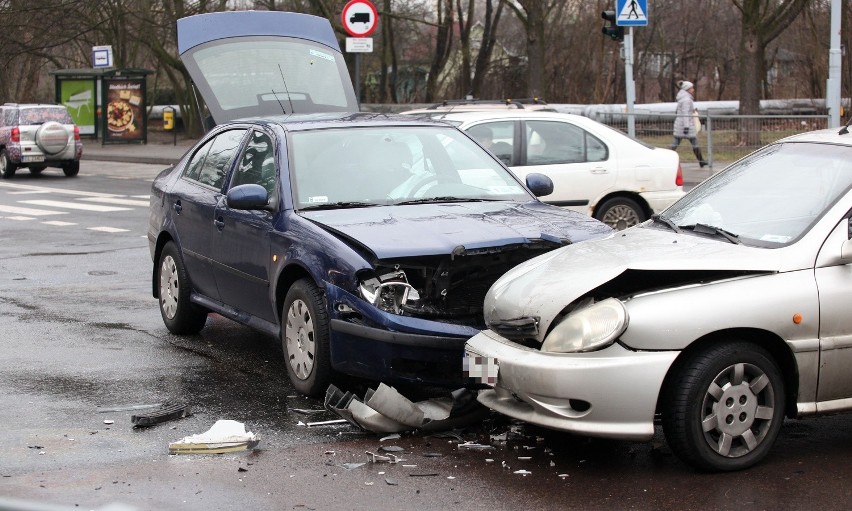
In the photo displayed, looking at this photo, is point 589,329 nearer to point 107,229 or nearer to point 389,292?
point 389,292

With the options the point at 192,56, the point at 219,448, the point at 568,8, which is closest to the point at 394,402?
the point at 219,448

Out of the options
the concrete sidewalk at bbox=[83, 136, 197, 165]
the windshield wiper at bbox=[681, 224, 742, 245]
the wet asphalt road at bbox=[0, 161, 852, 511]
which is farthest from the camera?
the concrete sidewalk at bbox=[83, 136, 197, 165]

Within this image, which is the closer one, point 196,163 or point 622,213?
point 196,163

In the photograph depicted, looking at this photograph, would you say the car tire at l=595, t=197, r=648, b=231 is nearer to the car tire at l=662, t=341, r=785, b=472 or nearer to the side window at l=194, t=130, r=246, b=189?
the side window at l=194, t=130, r=246, b=189

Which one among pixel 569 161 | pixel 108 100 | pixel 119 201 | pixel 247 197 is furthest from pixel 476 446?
pixel 108 100

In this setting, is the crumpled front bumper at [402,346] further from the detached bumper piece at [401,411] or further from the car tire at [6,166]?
the car tire at [6,166]

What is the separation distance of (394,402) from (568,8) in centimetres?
3931

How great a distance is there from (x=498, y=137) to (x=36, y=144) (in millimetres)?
17012

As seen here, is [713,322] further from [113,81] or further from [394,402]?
[113,81]

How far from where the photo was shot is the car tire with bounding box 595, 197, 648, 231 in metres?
13.2

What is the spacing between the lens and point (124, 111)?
38.0 metres

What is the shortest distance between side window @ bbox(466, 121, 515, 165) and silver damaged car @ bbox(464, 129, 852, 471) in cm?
692

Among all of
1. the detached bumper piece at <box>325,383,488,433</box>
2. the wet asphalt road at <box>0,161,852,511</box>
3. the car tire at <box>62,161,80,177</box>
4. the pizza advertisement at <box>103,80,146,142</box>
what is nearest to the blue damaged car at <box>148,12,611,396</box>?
the detached bumper piece at <box>325,383,488,433</box>

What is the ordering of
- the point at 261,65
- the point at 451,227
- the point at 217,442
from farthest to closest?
the point at 261,65 → the point at 451,227 → the point at 217,442
